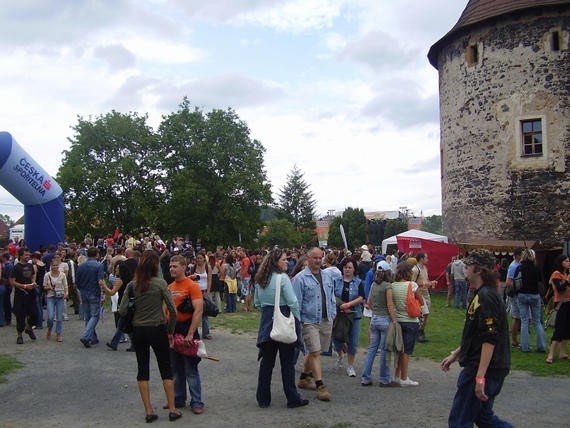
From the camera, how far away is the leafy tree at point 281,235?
62.9m

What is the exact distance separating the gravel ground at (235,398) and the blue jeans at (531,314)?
180 centimetres

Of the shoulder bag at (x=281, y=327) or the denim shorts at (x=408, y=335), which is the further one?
the denim shorts at (x=408, y=335)

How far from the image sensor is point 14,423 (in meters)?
6.18

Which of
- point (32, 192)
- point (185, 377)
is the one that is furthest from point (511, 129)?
point (185, 377)

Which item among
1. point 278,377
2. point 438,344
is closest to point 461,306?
point 438,344

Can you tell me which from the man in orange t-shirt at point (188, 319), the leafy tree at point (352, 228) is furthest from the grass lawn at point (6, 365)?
the leafy tree at point (352, 228)

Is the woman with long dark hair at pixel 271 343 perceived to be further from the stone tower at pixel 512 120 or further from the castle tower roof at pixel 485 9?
the castle tower roof at pixel 485 9

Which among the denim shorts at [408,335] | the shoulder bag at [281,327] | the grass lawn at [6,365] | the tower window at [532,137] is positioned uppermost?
the tower window at [532,137]

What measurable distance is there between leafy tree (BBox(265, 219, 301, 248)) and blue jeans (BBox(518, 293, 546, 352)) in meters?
52.3

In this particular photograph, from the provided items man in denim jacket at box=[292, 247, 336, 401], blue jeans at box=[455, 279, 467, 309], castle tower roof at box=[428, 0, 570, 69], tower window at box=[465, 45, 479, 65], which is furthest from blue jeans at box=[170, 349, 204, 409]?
tower window at box=[465, 45, 479, 65]

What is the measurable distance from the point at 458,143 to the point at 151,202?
24564 mm

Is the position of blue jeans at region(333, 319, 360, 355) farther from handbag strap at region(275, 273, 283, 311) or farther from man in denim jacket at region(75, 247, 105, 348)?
man in denim jacket at region(75, 247, 105, 348)

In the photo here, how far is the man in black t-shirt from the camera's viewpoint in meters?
11.0

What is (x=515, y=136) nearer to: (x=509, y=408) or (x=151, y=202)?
(x=509, y=408)
